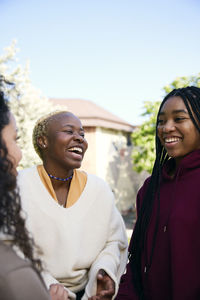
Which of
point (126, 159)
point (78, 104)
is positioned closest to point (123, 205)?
point (126, 159)

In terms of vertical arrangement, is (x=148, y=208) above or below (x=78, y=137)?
below

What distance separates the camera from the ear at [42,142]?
2.58m

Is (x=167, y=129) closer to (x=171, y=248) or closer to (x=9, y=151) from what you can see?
(x=171, y=248)

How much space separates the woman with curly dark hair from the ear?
1.17 m

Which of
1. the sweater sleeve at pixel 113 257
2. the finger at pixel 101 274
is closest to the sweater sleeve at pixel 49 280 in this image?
the sweater sleeve at pixel 113 257

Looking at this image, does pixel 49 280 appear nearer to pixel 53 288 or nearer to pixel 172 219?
pixel 53 288

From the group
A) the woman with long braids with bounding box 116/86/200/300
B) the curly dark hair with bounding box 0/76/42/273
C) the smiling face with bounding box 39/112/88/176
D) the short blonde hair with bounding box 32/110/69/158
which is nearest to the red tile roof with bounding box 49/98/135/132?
the short blonde hair with bounding box 32/110/69/158

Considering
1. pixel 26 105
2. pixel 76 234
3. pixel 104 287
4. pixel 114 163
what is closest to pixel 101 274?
pixel 104 287

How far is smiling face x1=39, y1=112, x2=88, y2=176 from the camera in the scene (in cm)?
247

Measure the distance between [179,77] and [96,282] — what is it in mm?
13211

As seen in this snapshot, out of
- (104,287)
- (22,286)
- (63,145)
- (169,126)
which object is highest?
(169,126)

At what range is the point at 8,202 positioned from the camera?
1.30 meters

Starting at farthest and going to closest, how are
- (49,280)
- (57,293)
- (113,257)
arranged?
(113,257), (49,280), (57,293)

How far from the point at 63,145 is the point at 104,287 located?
105cm
